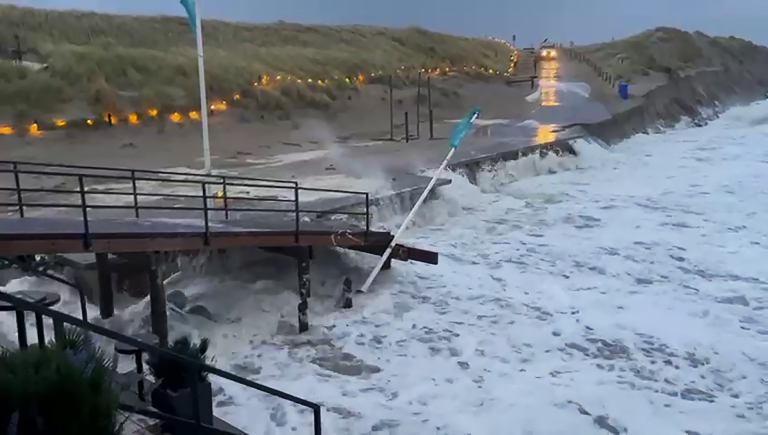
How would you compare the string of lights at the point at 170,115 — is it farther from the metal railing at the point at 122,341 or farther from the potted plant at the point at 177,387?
the metal railing at the point at 122,341

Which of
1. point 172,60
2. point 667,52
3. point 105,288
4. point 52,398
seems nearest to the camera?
point 52,398

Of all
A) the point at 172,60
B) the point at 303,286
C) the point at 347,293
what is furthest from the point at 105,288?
the point at 172,60

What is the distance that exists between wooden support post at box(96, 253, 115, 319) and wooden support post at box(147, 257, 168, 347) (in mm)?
900

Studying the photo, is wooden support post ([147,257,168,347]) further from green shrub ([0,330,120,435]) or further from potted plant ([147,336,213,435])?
green shrub ([0,330,120,435])

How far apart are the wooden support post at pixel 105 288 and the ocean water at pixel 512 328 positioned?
342mm

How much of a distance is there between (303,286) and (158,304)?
2.35 meters

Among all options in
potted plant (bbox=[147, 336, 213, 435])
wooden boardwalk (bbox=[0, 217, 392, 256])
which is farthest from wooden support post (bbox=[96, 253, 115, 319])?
potted plant (bbox=[147, 336, 213, 435])

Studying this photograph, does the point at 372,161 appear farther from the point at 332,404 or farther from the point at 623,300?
the point at 332,404

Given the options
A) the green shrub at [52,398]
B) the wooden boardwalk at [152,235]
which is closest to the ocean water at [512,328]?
the wooden boardwalk at [152,235]

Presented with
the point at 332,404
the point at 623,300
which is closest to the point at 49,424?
the point at 332,404

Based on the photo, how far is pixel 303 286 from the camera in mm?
11523

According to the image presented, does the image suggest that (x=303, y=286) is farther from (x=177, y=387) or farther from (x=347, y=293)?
(x=177, y=387)

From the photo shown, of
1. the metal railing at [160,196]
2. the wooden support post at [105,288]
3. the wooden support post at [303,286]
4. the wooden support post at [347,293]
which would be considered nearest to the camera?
the metal railing at [160,196]

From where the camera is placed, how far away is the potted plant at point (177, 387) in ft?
18.8
